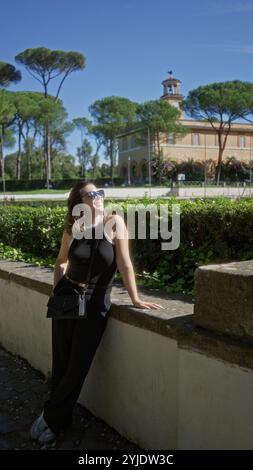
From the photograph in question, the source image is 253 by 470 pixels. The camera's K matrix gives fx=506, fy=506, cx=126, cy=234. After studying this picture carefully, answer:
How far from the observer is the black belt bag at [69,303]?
2688 mm

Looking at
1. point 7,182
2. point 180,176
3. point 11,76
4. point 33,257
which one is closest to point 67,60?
point 11,76

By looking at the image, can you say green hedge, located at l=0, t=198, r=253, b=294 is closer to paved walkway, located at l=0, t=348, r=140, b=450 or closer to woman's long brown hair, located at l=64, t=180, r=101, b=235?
woman's long brown hair, located at l=64, t=180, r=101, b=235

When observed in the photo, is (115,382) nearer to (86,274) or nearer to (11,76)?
(86,274)

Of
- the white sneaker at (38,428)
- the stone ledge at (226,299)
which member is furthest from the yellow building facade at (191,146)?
the stone ledge at (226,299)

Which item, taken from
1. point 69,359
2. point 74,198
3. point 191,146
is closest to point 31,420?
point 69,359

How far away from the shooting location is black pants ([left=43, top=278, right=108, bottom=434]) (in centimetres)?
275

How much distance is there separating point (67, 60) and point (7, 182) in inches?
836

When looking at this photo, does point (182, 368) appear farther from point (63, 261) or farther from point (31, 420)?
point (31, 420)

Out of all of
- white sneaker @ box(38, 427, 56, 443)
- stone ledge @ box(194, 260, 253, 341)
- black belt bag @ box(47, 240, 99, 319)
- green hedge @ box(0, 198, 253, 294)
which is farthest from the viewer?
green hedge @ box(0, 198, 253, 294)

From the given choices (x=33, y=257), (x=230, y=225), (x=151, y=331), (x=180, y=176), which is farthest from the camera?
(x=180, y=176)

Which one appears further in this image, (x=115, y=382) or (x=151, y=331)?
(x=115, y=382)

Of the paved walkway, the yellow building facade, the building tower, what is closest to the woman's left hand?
the paved walkway

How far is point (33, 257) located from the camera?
506 centimetres
